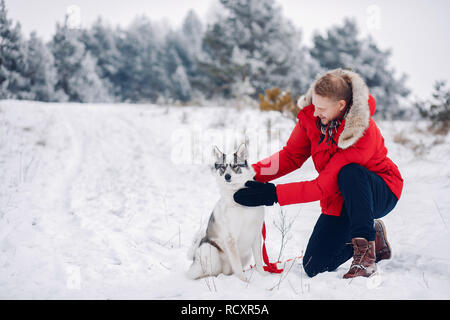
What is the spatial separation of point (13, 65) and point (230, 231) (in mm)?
18871

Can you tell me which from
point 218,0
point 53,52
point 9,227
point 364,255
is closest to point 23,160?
point 9,227

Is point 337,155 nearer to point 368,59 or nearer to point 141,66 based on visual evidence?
point 368,59

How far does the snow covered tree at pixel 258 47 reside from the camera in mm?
15648

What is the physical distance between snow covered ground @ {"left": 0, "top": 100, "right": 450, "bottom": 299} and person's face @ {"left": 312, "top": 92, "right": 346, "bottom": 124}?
123cm

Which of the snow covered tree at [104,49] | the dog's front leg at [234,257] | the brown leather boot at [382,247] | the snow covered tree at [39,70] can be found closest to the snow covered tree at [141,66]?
the snow covered tree at [104,49]

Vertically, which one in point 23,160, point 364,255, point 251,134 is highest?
point 251,134

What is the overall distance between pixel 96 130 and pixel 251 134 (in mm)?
4466

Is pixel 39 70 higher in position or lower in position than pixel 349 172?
higher

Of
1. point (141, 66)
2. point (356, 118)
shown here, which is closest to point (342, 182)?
point (356, 118)

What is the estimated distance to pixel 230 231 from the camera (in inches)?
92.9

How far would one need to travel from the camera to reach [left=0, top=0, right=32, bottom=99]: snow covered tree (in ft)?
48.2

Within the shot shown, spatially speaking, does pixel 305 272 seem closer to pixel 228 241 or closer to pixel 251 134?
pixel 228 241

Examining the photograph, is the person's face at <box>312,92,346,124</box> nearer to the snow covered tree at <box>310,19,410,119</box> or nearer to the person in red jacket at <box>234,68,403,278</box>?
the person in red jacket at <box>234,68,403,278</box>
